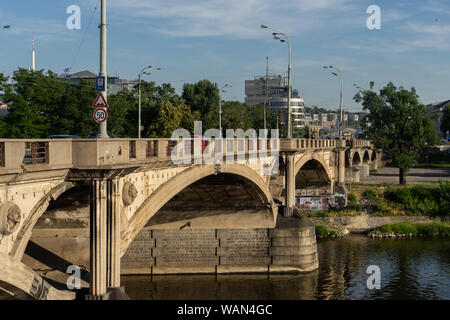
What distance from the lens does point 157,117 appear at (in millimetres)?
77875

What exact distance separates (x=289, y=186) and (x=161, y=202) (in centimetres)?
2311

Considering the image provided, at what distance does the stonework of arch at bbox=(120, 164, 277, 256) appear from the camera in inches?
893

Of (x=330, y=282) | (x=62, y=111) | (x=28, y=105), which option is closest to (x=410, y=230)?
(x=330, y=282)

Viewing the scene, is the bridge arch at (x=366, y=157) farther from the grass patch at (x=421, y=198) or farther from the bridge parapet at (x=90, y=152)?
the bridge parapet at (x=90, y=152)

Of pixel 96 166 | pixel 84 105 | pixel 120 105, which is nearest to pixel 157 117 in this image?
pixel 120 105

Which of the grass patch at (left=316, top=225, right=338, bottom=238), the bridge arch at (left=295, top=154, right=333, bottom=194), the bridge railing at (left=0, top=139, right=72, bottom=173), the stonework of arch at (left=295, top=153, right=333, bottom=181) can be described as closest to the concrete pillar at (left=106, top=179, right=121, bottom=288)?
the bridge railing at (left=0, top=139, right=72, bottom=173)

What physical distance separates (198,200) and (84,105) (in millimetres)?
19767

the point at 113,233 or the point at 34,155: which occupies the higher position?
the point at 34,155

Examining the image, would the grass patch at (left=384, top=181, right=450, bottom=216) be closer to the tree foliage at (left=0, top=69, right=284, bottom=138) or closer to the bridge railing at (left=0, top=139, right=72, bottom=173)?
the tree foliage at (left=0, top=69, right=284, bottom=138)

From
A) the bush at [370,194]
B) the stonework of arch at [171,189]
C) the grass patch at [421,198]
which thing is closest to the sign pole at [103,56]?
the stonework of arch at [171,189]

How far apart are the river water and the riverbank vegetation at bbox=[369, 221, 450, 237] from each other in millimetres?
9824

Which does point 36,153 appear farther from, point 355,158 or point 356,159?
point 356,159

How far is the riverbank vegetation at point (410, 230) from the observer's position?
61.1 m

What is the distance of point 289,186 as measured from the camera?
4734cm
